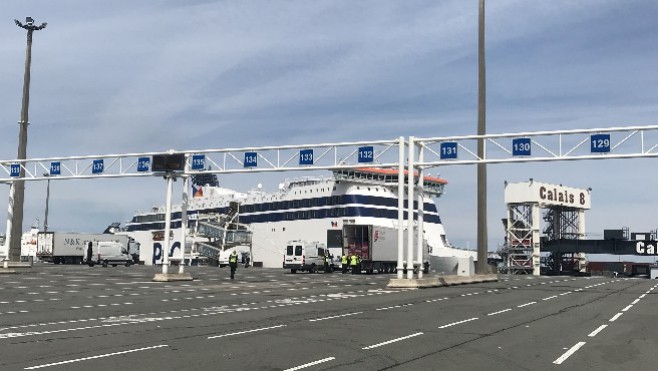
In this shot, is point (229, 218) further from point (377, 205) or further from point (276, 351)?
point (276, 351)

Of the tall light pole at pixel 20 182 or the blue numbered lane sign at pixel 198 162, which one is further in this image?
the tall light pole at pixel 20 182

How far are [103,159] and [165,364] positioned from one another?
108ft

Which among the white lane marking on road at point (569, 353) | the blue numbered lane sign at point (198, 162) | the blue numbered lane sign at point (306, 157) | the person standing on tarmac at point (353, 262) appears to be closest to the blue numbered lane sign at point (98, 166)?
the blue numbered lane sign at point (198, 162)

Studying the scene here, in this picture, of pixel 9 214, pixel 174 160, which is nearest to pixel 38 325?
pixel 174 160

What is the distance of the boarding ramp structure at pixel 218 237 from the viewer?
80.5m

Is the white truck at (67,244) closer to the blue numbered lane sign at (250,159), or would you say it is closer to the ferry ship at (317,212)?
the ferry ship at (317,212)

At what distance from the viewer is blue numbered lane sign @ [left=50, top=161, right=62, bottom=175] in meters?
41.6

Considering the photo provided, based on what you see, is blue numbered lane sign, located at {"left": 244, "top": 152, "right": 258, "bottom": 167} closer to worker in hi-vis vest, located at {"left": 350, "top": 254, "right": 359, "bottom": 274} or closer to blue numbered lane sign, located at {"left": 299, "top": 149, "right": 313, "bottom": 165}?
blue numbered lane sign, located at {"left": 299, "top": 149, "right": 313, "bottom": 165}

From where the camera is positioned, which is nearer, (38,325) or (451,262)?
(38,325)

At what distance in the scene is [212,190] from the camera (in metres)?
99.8

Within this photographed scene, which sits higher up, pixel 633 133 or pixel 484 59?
pixel 484 59

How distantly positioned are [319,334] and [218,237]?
69.6 m

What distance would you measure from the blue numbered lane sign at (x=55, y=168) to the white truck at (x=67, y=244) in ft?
93.7

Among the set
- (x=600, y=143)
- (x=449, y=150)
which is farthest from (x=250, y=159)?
(x=600, y=143)
